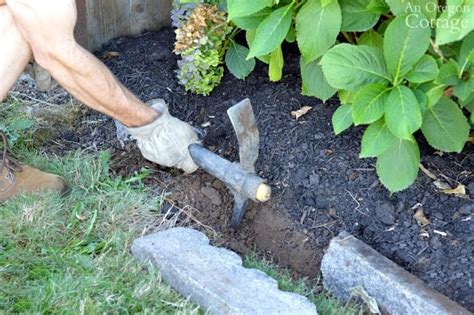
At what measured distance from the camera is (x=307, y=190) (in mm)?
3010

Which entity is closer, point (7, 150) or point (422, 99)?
point (422, 99)

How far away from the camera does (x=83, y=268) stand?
9.02 ft

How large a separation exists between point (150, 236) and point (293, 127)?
2.49 feet

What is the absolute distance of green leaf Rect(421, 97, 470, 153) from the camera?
2682mm

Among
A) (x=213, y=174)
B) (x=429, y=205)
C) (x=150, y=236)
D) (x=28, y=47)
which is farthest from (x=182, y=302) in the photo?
(x=28, y=47)

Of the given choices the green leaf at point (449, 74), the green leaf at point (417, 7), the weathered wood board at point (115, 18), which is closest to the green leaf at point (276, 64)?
the green leaf at point (417, 7)

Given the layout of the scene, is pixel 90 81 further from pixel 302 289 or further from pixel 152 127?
pixel 302 289

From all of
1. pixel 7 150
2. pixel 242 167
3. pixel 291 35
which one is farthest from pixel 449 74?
pixel 7 150

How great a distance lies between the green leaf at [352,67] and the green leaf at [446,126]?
0.24 m

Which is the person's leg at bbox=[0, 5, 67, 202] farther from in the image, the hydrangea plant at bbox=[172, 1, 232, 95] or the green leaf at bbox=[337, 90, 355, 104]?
the green leaf at bbox=[337, 90, 355, 104]

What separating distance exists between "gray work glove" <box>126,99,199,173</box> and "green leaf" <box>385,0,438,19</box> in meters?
1.04

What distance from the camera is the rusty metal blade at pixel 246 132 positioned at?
9.39 ft

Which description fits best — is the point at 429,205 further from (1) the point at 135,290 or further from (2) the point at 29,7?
(2) the point at 29,7

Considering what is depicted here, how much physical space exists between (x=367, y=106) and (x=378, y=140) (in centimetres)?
13
